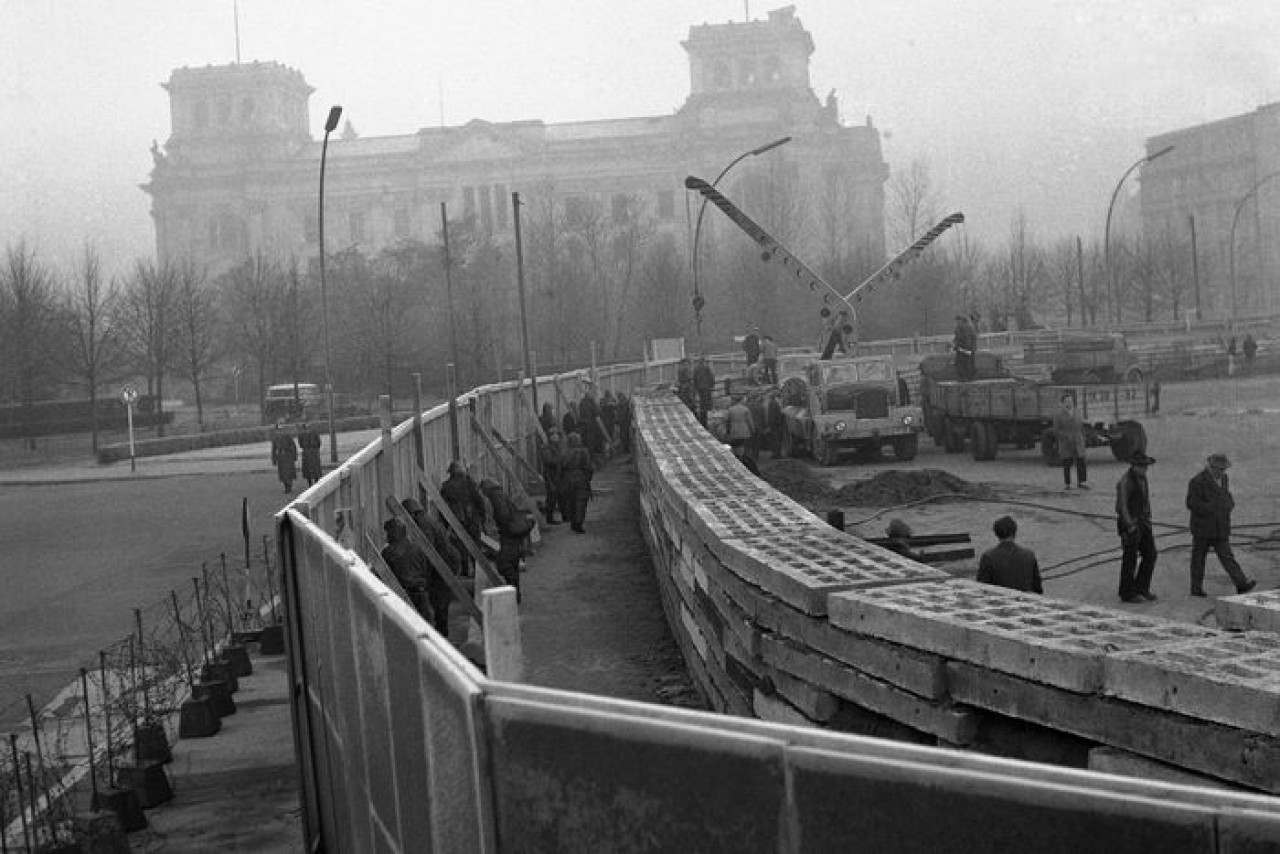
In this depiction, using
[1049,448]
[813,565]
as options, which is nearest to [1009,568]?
[813,565]

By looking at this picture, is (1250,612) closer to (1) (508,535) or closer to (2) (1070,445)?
(1) (508,535)

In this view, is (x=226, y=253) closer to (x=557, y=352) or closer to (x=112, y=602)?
(x=557, y=352)


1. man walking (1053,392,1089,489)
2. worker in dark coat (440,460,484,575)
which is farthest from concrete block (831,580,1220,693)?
man walking (1053,392,1089,489)

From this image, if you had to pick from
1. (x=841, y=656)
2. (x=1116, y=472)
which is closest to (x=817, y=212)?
(x=1116, y=472)

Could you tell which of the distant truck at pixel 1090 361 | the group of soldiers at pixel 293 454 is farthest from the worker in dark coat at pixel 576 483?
the distant truck at pixel 1090 361

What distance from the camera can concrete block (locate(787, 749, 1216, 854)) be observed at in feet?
8.48

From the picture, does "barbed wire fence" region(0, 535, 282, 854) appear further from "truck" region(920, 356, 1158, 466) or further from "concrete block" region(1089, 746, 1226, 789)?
"truck" region(920, 356, 1158, 466)

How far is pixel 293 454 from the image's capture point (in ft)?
135

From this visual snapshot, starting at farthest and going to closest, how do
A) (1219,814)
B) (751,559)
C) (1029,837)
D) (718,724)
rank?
(751,559)
(718,724)
(1029,837)
(1219,814)

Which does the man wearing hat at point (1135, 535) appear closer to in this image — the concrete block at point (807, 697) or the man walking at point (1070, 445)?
the concrete block at point (807, 697)

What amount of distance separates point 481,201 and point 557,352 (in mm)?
52177

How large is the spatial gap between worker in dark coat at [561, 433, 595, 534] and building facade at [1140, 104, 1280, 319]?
65091mm

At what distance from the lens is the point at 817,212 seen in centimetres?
12094

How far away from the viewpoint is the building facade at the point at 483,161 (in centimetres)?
13150
